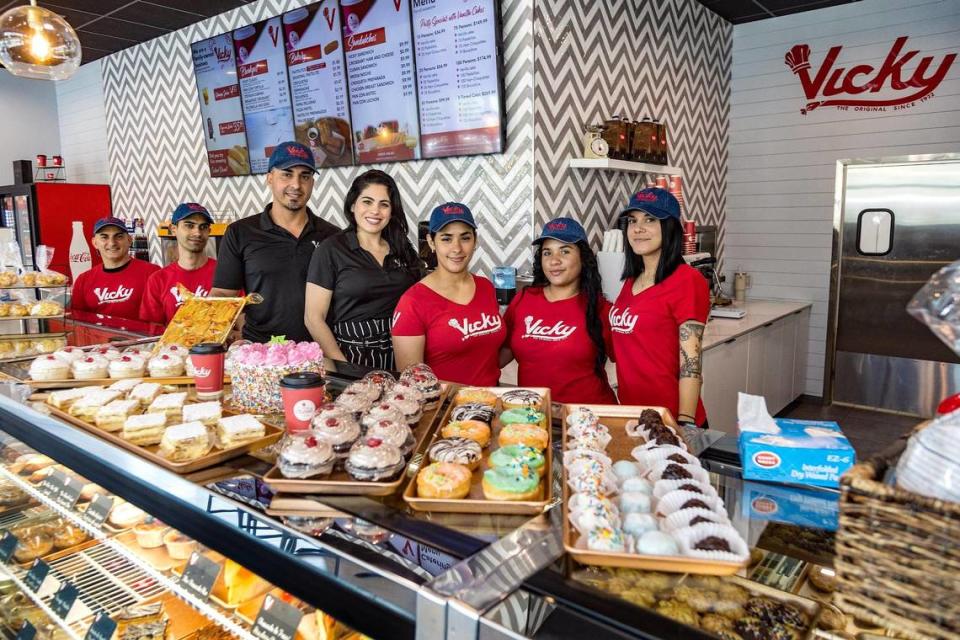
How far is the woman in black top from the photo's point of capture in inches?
107

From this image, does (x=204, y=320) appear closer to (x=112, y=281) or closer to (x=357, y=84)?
(x=112, y=281)

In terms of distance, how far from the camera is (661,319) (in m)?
2.49

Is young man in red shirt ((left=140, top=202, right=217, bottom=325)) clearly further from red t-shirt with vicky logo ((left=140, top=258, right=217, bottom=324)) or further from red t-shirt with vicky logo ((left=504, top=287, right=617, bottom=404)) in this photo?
red t-shirt with vicky logo ((left=504, top=287, right=617, bottom=404))

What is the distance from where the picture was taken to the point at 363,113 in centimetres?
474

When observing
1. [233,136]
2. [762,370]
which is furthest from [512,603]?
[233,136]

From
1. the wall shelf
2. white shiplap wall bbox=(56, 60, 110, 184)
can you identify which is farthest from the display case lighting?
white shiplap wall bbox=(56, 60, 110, 184)

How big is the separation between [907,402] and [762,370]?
148cm

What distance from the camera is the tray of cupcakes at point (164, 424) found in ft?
4.56

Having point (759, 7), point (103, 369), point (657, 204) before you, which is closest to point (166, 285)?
point (103, 369)

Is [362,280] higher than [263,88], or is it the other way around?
[263,88]

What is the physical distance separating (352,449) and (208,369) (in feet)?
2.44

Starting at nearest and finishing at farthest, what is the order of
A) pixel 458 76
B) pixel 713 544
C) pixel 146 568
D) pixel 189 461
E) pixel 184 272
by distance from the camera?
pixel 713 544 < pixel 189 461 < pixel 146 568 < pixel 184 272 < pixel 458 76

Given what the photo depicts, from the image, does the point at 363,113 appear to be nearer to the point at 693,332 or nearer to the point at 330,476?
the point at 693,332

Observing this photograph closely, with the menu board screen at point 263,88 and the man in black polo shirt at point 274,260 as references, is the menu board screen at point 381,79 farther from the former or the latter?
the man in black polo shirt at point 274,260
